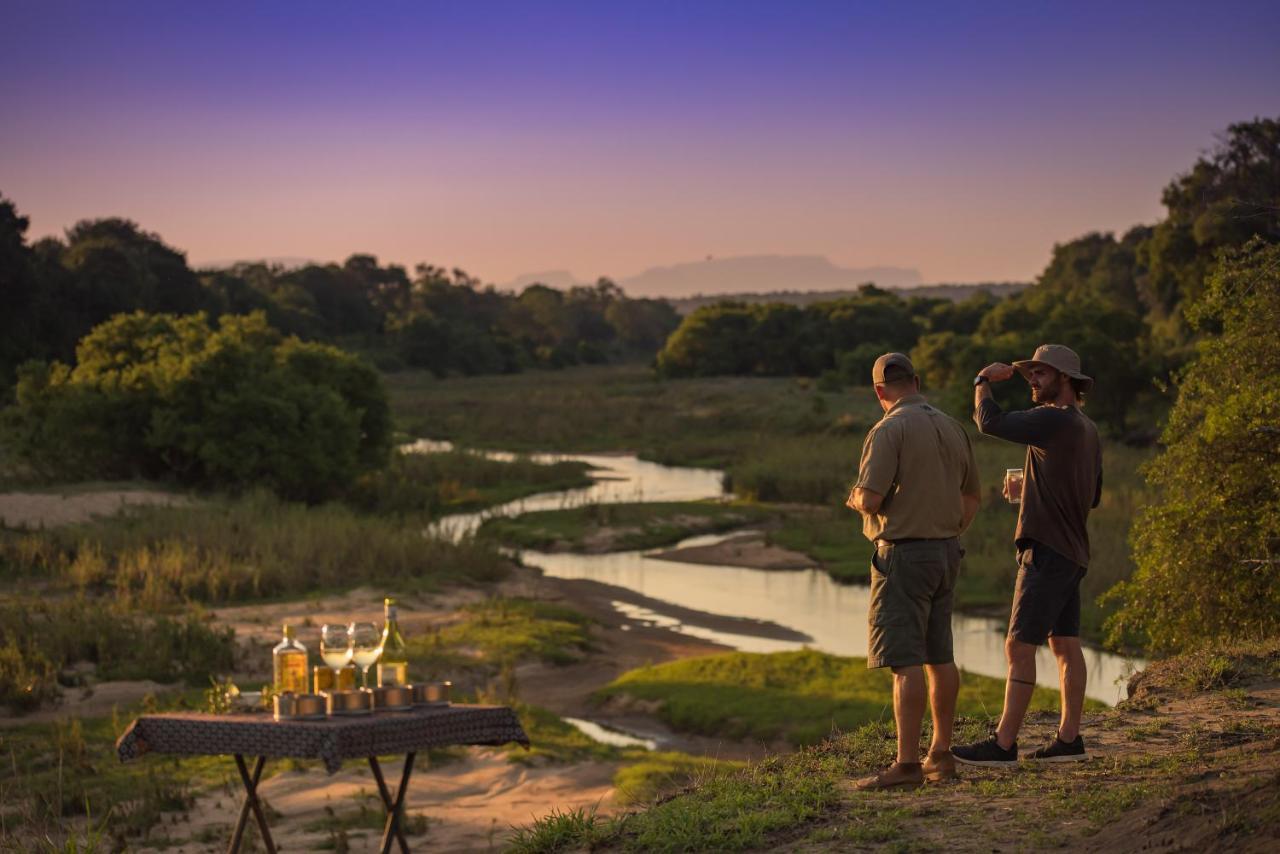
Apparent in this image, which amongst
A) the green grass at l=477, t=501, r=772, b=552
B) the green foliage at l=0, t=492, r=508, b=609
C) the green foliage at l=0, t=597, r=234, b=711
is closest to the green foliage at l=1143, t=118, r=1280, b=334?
the green grass at l=477, t=501, r=772, b=552

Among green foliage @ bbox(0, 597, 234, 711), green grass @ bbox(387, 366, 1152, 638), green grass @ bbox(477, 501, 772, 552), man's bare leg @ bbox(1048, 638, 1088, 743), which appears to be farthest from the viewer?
green grass @ bbox(477, 501, 772, 552)

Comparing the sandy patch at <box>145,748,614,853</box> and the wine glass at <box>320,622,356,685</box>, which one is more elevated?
the wine glass at <box>320,622,356,685</box>

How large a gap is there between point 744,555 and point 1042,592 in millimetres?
24191

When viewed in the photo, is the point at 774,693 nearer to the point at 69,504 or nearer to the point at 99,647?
the point at 99,647

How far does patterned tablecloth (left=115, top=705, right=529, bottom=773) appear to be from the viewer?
22.5 ft

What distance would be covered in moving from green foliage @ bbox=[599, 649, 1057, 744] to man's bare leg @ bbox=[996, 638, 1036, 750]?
26.0ft

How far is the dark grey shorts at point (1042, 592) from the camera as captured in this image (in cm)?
767

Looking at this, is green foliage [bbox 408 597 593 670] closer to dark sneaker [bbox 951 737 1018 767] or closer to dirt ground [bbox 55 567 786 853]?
dirt ground [bbox 55 567 786 853]

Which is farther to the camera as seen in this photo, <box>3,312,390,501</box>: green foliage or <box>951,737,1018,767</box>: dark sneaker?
<box>3,312,390,501</box>: green foliage

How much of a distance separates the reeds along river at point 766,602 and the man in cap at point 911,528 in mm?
9391

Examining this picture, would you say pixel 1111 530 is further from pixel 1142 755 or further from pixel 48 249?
pixel 48 249

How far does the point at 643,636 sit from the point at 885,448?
1681 centimetres

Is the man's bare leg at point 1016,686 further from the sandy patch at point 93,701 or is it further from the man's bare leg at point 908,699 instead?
the sandy patch at point 93,701

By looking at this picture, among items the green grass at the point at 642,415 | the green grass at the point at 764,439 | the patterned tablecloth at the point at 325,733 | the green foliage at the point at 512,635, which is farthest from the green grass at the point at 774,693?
the green grass at the point at 642,415
